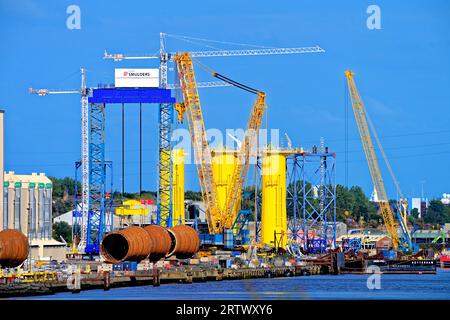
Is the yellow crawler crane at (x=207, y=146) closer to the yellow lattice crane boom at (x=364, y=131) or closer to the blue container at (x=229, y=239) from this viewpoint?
the blue container at (x=229, y=239)

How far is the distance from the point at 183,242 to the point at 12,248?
2834cm

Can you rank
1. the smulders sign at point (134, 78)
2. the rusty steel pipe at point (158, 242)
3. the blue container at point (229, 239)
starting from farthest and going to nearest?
the blue container at point (229, 239)
the smulders sign at point (134, 78)
the rusty steel pipe at point (158, 242)

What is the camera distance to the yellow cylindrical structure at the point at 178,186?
129 m

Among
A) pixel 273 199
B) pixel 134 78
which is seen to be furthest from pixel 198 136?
pixel 273 199

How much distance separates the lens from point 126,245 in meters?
82.2

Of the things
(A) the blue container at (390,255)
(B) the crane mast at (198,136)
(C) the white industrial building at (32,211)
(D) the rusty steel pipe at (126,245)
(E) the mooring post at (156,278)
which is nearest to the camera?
(E) the mooring post at (156,278)

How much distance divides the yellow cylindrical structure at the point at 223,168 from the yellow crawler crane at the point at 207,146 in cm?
450

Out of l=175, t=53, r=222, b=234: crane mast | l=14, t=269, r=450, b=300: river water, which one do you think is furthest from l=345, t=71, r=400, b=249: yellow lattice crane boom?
l=14, t=269, r=450, b=300: river water

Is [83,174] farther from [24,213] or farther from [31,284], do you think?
[31,284]

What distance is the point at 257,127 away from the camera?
412ft

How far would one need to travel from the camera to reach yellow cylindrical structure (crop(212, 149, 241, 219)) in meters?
133

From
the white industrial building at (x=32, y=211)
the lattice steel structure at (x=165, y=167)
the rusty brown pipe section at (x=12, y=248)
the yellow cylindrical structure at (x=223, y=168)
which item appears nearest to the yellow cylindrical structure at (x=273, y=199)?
the yellow cylindrical structure at (x=223, y=168)

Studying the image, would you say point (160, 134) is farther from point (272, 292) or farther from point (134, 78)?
point (272, 292)
